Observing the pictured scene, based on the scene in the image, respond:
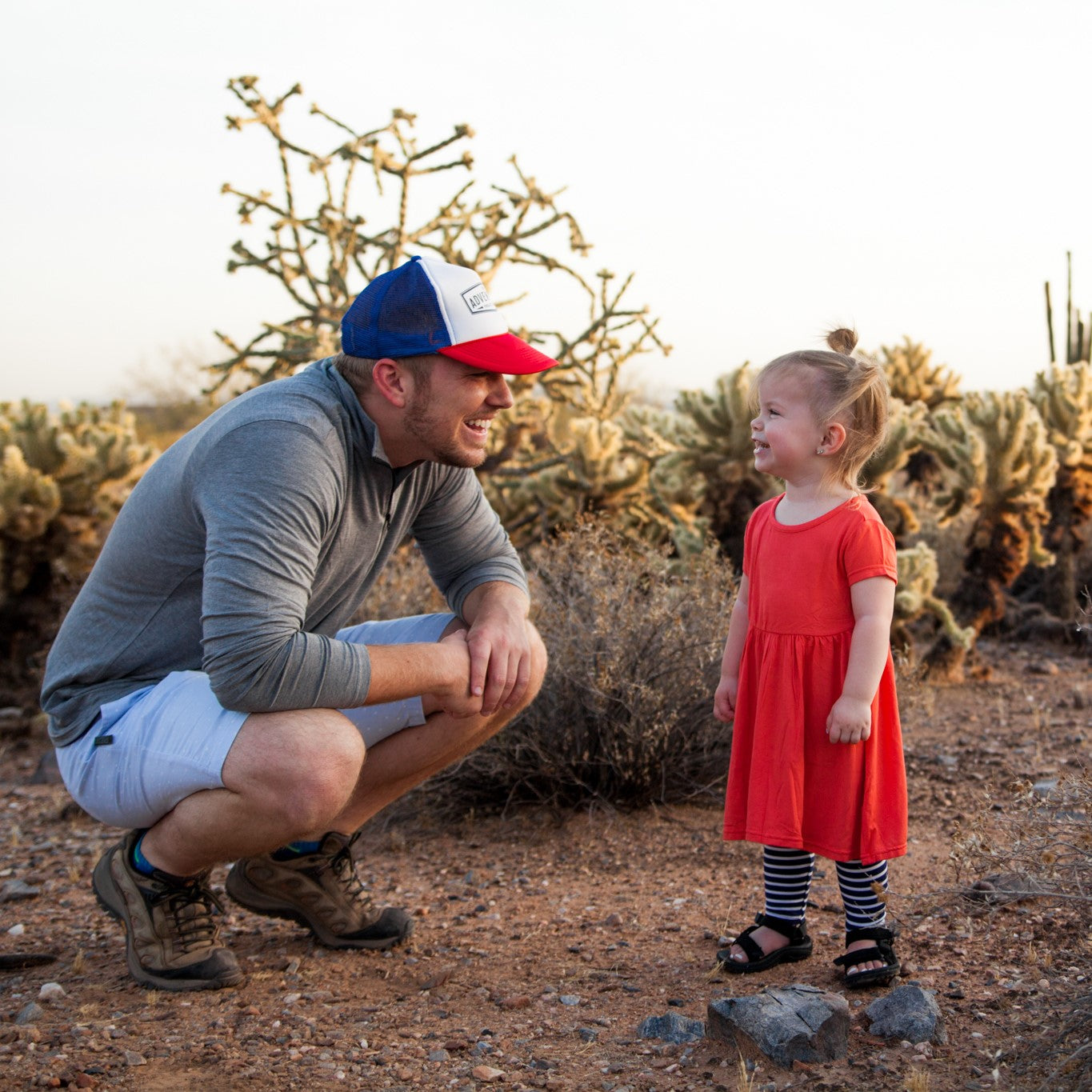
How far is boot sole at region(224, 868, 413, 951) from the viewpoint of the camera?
3225mm

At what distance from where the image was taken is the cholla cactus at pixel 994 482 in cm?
626

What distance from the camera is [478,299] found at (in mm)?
2980

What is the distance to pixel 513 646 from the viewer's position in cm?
315

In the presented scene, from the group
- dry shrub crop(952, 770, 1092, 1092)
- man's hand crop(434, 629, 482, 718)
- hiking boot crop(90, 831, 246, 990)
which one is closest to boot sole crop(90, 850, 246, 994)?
hiking boot crop(90, 831, 246, 990)

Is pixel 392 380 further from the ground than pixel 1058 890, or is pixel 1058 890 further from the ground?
pixel 392 380

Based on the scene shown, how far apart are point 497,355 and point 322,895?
1.45 m

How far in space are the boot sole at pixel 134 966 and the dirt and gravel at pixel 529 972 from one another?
0.03 m

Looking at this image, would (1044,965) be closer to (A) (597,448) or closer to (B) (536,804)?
(B) (536,804)

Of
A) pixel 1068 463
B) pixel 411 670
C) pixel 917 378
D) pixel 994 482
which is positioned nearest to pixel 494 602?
pixel 411 670

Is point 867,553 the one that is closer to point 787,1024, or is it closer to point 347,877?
point 787,1024

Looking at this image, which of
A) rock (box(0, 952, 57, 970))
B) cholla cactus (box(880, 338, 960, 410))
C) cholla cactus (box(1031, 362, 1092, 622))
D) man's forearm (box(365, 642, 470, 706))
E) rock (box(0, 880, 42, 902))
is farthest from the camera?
cholla cactus (box(880, 338, 960, 410))

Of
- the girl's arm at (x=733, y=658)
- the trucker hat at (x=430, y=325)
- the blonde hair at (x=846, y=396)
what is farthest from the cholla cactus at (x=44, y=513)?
the blonde hair at (x=846, y=396)

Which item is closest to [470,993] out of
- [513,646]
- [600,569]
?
[513,646]

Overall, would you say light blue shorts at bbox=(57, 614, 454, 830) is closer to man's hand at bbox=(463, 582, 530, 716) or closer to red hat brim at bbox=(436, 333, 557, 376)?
man's hand at bbox=(463, 582, 530, 716)
